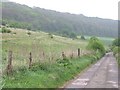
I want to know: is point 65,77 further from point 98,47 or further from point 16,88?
point 98,47

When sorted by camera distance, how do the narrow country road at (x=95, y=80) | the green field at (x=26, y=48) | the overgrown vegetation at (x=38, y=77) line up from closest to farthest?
the overgrown vegetation at (x=38, y=77), the narrow country road at (x=95, y=80), the green field at (x=26, y=48)

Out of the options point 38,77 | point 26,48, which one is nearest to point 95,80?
point 38,77

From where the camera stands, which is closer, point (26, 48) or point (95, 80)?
point (95, 80)

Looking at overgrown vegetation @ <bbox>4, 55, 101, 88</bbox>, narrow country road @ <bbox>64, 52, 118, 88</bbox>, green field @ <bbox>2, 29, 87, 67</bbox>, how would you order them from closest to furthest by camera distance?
1. overgrown vegetation @ <bbox>4, 55, 101, 88</bbox>
2. narrow country road @ <bbox>64, 52, 118, 88</bbox>
3. green field @ <bbox>2, 29, 87, 67</bbox>

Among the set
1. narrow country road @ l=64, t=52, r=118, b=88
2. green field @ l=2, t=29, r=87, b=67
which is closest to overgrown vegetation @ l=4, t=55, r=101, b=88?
green field @ l=2, t=29, r=87, b=67

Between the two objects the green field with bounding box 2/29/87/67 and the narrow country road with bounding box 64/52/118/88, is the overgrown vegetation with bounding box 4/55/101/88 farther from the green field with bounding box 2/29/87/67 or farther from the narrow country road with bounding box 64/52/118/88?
the narrow country road with bounding box 64/52/118/88

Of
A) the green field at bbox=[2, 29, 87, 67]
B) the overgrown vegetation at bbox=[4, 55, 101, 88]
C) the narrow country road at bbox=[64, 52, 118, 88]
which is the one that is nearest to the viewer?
the overgrown vegetation at bbox=[4, 55, 101, 88]

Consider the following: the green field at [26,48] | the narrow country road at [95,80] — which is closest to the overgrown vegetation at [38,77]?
the green field at [26,48]

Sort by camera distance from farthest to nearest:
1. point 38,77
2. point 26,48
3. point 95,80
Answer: point 26,48
point 95,80
point 38,77

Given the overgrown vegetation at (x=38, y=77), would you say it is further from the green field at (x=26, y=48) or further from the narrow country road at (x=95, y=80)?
the narrow country road at (x=95, y=80)

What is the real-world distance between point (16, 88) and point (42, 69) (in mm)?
8944

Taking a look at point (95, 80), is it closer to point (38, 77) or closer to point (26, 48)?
point (38, 77)

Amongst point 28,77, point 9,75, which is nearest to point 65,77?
point 28,77

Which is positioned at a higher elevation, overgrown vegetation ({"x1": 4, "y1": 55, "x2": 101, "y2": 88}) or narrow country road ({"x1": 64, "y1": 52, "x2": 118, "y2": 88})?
overgrown vegetation ({"x1": 4, "y1": 55, "x2": 101, "y2": 88})
